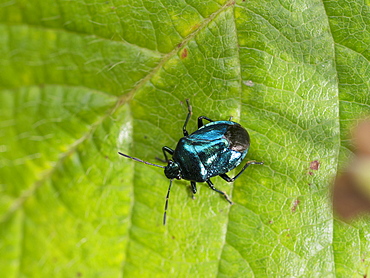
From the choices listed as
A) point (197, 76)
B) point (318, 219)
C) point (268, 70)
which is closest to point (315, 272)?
point (318, 219)

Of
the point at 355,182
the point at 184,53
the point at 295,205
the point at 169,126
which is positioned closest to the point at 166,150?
the point at 169,126

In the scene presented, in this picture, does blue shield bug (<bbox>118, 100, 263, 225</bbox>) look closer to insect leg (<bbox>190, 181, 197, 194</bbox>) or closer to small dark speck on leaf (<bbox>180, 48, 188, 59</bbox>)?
insect leg (<bbox>190, 181, 197, 194</bbox>)

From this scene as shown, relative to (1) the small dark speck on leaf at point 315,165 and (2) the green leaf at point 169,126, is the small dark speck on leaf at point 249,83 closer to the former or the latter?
(2) the green leaf at point 169,126

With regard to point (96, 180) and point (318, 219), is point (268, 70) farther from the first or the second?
point (96, 180)

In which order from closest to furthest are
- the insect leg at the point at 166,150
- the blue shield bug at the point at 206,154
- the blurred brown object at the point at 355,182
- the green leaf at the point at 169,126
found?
the green leaf at the point at 169,126
the blurred brown object at the point at 355,182
the blue shield bug at the point at 206,154
the insect leg at the point at 166,150

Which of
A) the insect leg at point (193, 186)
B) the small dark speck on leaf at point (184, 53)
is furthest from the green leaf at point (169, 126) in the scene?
the insect leg at point (193, 186)
